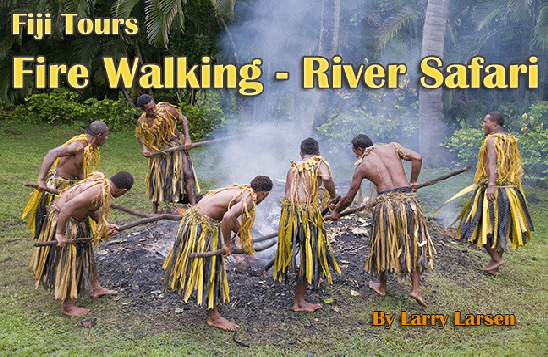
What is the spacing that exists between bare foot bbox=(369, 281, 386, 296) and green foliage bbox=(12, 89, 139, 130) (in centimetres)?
921

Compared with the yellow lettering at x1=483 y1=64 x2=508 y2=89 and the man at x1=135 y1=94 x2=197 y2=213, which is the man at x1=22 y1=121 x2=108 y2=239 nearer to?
the man at x1=135 y1=94 x2=197 y2=213

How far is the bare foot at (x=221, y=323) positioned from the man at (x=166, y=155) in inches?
97.3

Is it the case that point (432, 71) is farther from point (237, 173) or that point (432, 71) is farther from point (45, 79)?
point (45, 79)

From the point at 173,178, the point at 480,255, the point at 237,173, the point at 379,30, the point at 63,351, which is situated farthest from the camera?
the point at 379,30

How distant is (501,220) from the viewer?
570cm

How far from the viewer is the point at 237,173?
8.98 m

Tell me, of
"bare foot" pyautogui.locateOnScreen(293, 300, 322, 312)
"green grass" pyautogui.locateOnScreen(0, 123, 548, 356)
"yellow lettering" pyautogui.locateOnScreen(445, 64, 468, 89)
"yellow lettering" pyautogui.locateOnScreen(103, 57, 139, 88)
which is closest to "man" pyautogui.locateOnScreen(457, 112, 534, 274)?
"green grass" pyautogui.locateOnScreen(0, 123, 548, 356)

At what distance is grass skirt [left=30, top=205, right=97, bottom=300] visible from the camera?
184 inches

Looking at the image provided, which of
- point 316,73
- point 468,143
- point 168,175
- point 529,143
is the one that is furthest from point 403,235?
point 316,73

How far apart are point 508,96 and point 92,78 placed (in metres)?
9.55

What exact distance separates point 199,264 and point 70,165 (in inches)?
69.1

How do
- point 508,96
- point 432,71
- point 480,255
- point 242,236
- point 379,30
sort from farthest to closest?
point 379,30, point 508,96, point 432,71, point 480,255, point 242,236

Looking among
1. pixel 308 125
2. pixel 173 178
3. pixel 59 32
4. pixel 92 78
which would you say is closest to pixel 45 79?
pixel 92 78

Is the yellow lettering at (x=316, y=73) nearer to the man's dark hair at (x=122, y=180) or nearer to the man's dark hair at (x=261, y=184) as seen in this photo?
the man's dark hair at (x=261, y=184)
